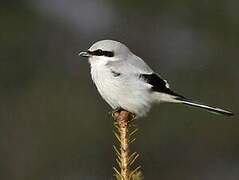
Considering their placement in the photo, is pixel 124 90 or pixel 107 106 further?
pixel 107 106

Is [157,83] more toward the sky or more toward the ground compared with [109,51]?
more toward the ground

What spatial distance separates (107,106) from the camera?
7.93 metres

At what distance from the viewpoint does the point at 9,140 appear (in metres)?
8.27

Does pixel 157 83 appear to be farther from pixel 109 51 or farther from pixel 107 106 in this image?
pixel 107 106

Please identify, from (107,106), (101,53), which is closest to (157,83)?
(101,53)

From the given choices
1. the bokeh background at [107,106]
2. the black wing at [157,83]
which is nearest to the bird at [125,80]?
the black wing at [157,83]

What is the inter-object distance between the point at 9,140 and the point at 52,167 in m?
0.47

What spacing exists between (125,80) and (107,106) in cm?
468

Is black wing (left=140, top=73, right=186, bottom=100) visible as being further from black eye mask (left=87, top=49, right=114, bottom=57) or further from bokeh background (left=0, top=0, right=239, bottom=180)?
bokeh background (left=0, top=0, right=239, bottom=180)

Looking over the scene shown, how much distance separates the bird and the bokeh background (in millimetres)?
4470

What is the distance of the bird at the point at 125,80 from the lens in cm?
323

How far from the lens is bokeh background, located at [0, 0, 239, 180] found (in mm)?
8141

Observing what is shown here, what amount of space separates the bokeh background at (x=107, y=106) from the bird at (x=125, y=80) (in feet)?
14.7

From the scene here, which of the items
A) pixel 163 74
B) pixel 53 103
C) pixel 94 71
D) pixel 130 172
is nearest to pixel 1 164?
pixel 53 103
